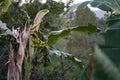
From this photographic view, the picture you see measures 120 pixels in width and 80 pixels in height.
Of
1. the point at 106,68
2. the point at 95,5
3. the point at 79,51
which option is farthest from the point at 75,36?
the point at 106,68

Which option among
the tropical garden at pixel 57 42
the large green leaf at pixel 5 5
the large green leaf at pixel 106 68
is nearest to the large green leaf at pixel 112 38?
the tropical garden at pixel 57 42

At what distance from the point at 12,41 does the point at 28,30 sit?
0.37m

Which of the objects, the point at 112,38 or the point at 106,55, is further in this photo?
the point at 112,38

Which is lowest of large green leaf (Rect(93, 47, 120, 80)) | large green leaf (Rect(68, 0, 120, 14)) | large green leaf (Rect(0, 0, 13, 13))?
large green leaf (Rect(0, 0, 13, 13))

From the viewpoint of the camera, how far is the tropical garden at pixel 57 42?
0.80m

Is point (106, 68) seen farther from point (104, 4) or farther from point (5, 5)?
point (5, 5)

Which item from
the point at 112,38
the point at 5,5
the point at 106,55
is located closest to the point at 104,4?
the point at 112,38

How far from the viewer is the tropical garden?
0.80 meters

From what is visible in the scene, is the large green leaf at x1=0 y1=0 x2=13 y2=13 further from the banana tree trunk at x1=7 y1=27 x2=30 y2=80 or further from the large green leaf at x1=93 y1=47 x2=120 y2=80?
the large green leaf at x1=93 y1=47 x2=120 y2=80

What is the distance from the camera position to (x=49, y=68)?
8750 mm

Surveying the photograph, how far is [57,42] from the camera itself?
598 centimetres

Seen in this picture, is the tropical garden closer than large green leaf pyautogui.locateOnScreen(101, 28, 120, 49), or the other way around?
the tropical garden

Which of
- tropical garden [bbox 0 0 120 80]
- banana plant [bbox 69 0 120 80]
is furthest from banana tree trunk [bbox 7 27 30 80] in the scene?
banana plant [bbox 69 0 120 80]

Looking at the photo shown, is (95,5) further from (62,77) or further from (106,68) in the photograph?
(62,77)
